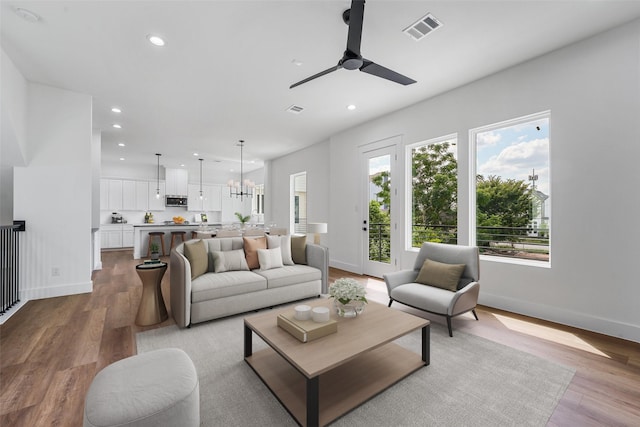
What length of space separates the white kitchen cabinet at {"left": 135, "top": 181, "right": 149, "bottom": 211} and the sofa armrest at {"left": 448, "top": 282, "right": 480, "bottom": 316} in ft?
32.5

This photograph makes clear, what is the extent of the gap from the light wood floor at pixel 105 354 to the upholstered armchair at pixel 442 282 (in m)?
0.37

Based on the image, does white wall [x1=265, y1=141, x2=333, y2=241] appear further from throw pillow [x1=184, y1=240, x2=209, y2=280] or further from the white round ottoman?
the white round ottoman

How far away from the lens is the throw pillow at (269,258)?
12.0ft

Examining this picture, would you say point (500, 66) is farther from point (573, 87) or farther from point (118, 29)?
point (118, 29)

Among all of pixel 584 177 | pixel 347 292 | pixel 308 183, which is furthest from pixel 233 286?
pixel 308 183

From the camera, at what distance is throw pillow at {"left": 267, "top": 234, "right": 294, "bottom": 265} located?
12.9ft

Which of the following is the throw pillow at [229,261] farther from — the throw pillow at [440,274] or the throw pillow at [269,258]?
the throw pillow at [440,274]

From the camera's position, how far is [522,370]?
2123mm

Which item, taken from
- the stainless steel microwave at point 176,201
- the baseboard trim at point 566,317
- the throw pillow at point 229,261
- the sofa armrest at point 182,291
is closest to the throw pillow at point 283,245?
Result: the throw pillow at point 229,261

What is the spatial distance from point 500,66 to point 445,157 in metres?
1.33

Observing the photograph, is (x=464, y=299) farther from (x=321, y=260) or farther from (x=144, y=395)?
(x=144, y=395)

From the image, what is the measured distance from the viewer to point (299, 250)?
412 cm

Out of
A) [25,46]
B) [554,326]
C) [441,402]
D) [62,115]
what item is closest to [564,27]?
[554,326]

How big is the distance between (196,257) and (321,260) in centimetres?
163
